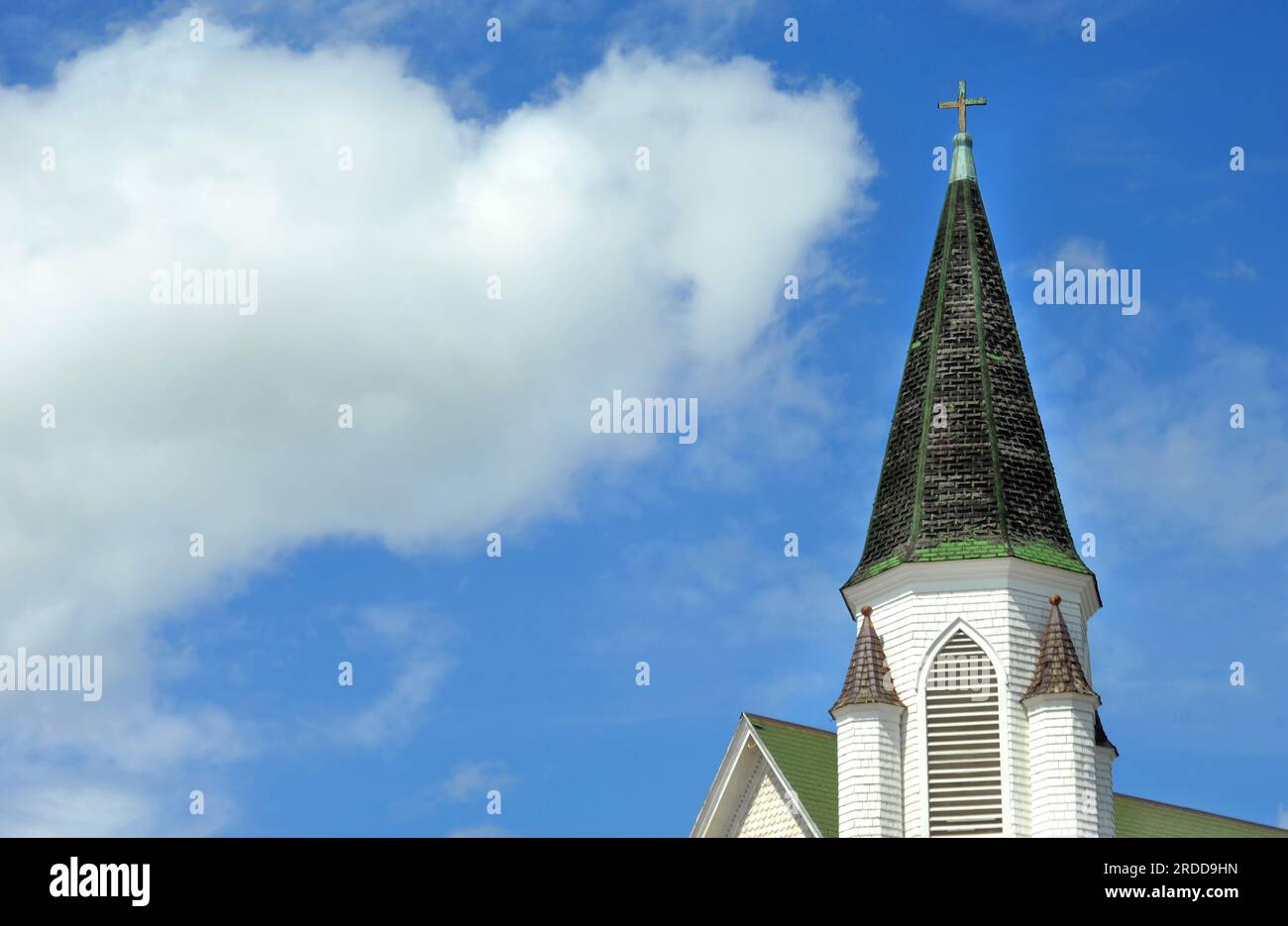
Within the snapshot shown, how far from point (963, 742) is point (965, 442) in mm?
6849

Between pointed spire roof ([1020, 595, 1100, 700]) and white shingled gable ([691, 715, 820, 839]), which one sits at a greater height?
pointed spire roof ([1020, 595, 1100, 700])

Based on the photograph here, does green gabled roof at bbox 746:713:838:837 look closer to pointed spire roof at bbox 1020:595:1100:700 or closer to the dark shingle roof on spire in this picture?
the dark shingle roof on spire

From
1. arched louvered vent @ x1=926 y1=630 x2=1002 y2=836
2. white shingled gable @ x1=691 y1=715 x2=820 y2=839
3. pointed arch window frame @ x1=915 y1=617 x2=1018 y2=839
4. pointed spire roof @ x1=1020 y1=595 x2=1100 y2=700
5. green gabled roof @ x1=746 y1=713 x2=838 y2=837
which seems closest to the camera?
pointed arch window frame @ x1=915 y1=617 x2=1018 y2=839

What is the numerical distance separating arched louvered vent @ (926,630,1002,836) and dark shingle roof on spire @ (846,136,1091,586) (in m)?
2.21

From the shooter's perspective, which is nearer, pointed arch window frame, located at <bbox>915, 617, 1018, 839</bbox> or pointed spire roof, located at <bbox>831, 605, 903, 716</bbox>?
pointed arch window frame, located at <bbox>915, 617, 1018, 839</bbox>

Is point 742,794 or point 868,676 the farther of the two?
point 742,794

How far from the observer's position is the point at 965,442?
44438 millimetres

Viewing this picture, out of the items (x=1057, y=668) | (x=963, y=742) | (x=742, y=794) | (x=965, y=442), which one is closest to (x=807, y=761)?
(x=742, y=794)

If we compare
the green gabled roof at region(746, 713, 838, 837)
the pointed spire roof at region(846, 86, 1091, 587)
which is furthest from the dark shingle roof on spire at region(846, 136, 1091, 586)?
the green gabled roof at region(746, 713, 838, 837)

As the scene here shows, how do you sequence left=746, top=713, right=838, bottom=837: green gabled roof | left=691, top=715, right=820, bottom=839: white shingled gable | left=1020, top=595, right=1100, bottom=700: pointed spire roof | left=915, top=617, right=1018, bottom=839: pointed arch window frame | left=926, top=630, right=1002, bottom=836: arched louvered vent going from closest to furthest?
left=915, top=617, right=1018, bottom=839: pointed arch window frame, left=926, top=630, right=1002, bottom=836: arched louvered vent, left=1020, top=595, right=1100, bottom=700: pointed spire roof, left=746, top=713, right=838, bottom=837: green gabled roof, left=691, top=715, right=820, bottom=839: white shingled gable

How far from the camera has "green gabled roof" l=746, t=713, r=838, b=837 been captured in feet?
139

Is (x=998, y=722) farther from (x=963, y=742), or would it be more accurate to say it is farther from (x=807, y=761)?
(x=807, y=761)
